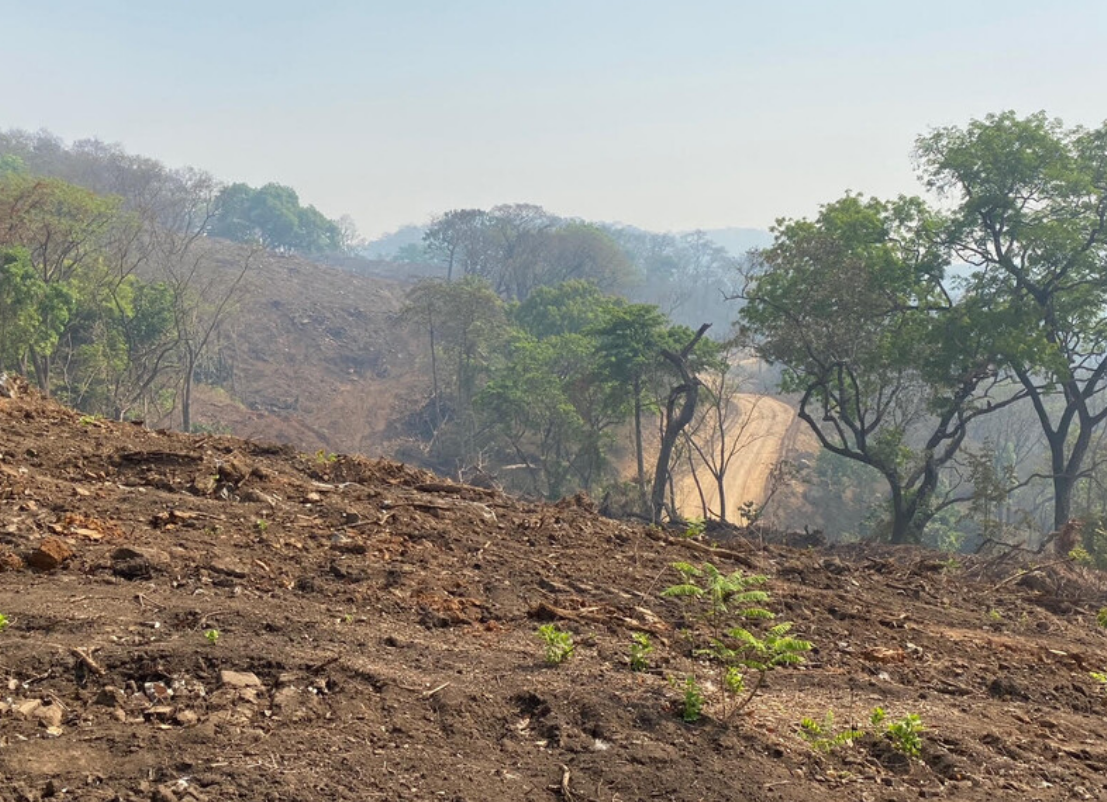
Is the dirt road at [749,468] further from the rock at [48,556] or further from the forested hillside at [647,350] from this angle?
the rock at [48,556]

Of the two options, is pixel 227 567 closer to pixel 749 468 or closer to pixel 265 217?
pixel 749 468

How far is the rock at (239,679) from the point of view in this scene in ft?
13.0

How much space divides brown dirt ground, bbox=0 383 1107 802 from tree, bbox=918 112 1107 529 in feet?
34.2

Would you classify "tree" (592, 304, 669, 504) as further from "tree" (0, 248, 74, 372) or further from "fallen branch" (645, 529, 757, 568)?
"fallen branch" (645, 529, 757, 568)

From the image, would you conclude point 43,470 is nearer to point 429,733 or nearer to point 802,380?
point 429,733

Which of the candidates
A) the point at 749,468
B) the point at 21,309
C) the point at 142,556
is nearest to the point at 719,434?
the point at 749,468

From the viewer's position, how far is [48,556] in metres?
5.16

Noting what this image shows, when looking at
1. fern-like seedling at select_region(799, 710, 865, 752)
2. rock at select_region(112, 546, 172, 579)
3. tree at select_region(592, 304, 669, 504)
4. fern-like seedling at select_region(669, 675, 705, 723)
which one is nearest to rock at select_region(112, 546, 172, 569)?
rock at select_region(112, 546, 172, 579)

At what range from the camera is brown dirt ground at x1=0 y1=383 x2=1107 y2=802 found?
3.49m

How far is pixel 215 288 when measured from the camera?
42.7 metres

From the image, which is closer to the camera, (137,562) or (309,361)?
(137,562)

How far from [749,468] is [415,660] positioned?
34985 mm

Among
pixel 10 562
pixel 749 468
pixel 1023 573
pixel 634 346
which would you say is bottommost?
pixel 749 468

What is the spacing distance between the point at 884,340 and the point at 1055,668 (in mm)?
11568
